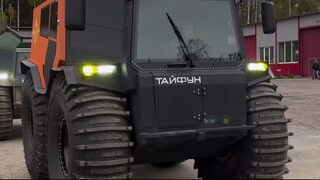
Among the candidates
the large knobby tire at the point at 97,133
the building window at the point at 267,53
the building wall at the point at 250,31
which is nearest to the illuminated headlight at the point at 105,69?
the large knobby tire at the point at 97,133

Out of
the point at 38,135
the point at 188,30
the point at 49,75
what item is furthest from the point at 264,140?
the point at 38,135

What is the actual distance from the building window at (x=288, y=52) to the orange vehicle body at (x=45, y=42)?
34.9 metres

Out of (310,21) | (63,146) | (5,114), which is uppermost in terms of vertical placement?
(310,21)

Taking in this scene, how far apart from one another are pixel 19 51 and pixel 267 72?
265 inches

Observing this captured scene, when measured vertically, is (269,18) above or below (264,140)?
above

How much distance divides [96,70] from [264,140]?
187cm

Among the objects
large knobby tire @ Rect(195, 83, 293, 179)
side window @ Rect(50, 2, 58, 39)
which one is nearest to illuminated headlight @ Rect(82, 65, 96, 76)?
side window @ Rect(50, 2, 58, 39)

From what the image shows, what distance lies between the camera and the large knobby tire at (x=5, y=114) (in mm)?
9719

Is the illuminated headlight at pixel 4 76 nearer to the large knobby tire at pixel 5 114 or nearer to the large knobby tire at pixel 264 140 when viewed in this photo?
the large knobby tire at pixel 5 114

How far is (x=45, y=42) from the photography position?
20.8 feet

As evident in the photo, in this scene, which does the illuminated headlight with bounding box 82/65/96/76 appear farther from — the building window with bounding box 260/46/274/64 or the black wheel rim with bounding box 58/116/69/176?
the building window with bounding box 260/46/274/64

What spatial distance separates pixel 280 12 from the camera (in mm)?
61344

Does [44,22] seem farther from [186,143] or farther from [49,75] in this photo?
[186,143]

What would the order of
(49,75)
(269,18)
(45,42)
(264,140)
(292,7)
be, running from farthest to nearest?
(292,7) → (45,42) → (49,75) → (269,18) → (264,140)
